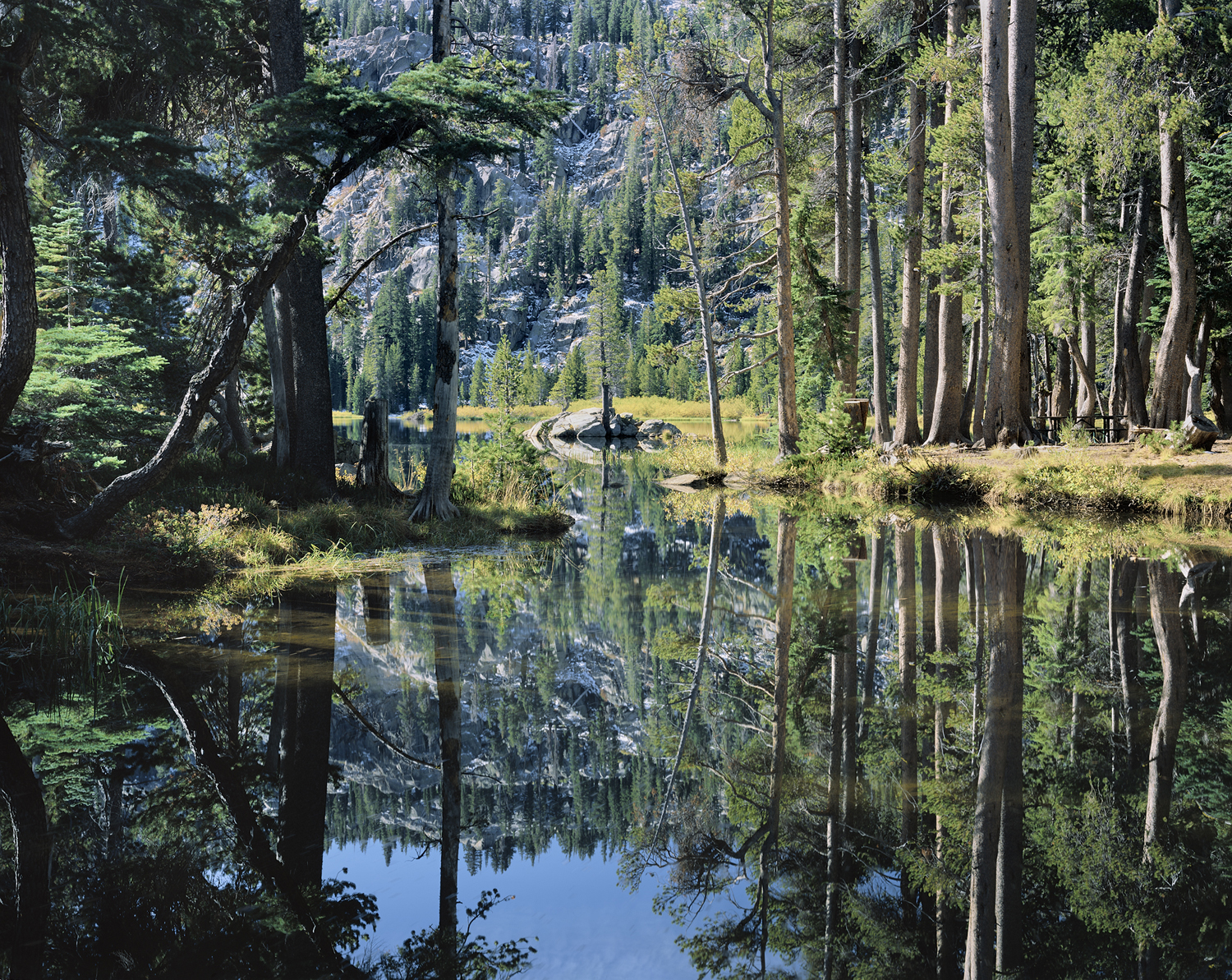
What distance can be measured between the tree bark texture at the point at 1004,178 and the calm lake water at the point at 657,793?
812 centimetres

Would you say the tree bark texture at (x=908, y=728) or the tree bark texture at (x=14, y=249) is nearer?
the tree bark texture at (x=908, y=728)

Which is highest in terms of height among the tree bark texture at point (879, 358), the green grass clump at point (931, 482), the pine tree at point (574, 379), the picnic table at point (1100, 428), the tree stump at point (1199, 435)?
the pine tree at point (574, 379)

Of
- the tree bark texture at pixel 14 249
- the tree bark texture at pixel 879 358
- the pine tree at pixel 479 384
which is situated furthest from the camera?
the pine tree at pixel 479 384

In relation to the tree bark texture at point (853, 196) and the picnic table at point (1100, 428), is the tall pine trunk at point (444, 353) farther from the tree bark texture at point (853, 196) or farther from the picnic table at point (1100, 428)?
the tree bark texture at point (853, 196)

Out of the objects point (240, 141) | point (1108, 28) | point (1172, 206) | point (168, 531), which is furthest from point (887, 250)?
point (168, 531)

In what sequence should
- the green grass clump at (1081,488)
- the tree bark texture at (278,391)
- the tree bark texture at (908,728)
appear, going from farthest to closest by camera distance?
the tree bark texture at (278,391) < the green grass clump at (1081,488) < the tree bark texture at (908,728)

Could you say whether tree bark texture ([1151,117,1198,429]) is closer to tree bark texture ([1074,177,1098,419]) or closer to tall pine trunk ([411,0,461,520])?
tree bark texture ([1074,177,1098,419])

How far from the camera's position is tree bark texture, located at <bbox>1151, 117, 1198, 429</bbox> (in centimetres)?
1577

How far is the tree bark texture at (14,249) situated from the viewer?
9.10 m

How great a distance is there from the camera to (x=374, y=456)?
43.9 ft

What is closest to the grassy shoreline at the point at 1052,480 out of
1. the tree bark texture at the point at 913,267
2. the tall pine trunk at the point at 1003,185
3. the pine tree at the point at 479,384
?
the tree bark texture at the point at 913,267

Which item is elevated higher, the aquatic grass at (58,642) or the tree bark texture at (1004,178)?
the tree bark texture at (1004,178)

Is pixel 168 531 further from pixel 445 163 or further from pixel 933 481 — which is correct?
pixel 933 481

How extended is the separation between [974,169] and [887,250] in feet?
→ 186
